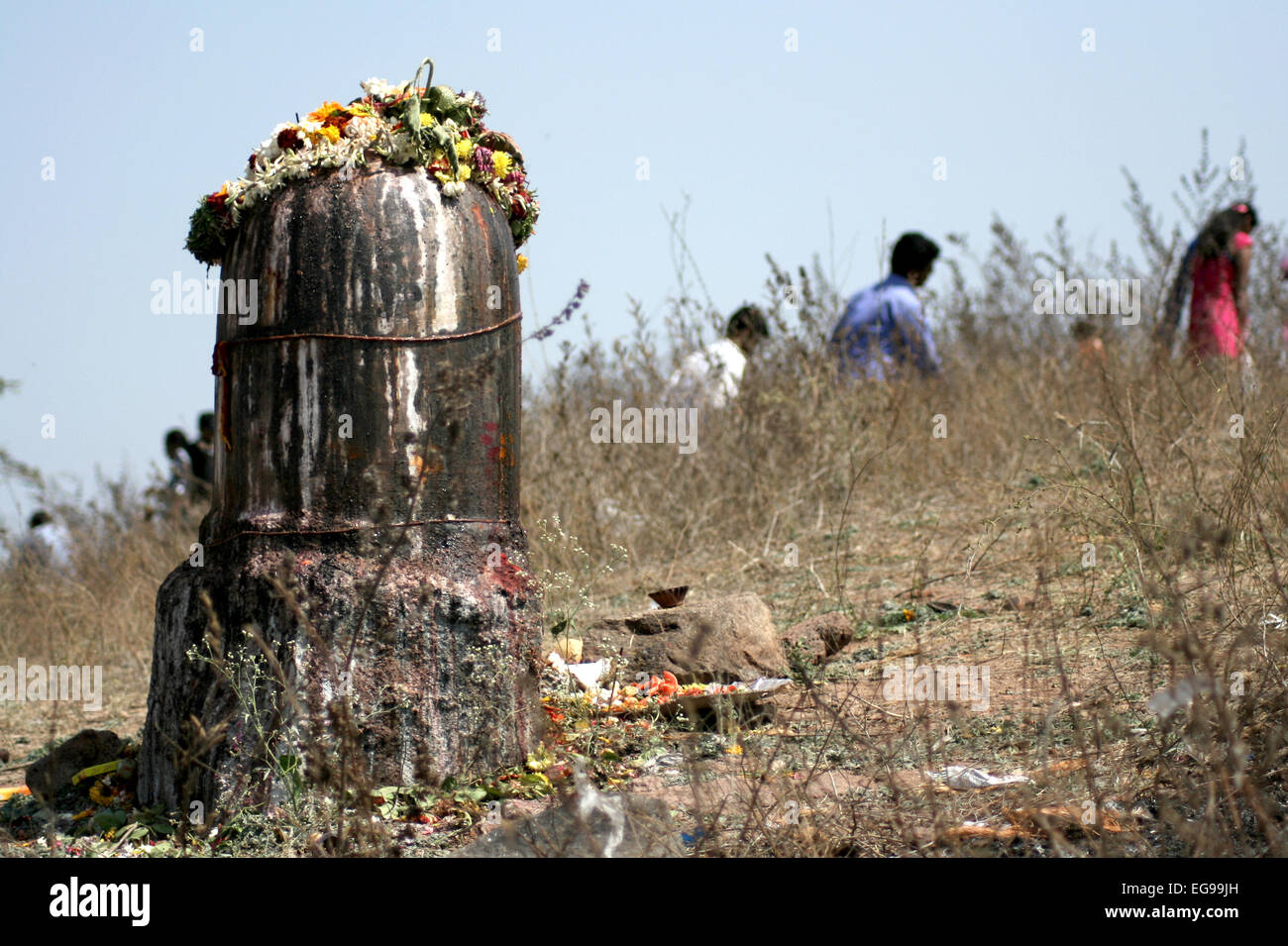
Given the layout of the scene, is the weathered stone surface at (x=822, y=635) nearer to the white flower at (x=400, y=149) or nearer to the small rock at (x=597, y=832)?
the small rock at (x=597, y=832)

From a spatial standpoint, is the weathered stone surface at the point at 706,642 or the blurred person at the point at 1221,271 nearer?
the weathered stone surface at the point at 706,642

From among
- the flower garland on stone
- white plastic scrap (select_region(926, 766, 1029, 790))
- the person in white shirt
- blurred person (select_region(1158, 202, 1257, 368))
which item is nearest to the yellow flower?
the flower garland on stone

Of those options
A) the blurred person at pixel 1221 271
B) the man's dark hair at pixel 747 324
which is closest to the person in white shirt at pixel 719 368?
the man's dark hair at pixel 747 324

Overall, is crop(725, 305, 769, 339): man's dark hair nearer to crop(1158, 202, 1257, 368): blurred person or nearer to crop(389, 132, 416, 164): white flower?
crop(1158, 202, 1257, 368): blurred person

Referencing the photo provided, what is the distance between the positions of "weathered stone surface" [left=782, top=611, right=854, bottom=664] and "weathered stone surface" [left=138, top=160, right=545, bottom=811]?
3.98ft

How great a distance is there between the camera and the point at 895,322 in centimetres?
801

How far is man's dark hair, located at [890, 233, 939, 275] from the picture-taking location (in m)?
8.55

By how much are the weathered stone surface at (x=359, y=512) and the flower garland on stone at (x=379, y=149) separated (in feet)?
0.20

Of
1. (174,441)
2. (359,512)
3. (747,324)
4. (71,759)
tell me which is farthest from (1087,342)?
(174,441)

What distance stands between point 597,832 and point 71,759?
7.25 ft

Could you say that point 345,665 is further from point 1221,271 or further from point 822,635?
point 1221,271

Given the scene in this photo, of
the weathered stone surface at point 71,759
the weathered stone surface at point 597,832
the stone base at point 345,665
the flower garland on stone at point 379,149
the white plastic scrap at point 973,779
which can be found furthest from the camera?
the weathered stone surface at point 71,759

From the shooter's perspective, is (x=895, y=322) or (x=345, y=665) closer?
(x=345, y=665)

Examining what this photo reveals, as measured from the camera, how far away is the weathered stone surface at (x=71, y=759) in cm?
369
